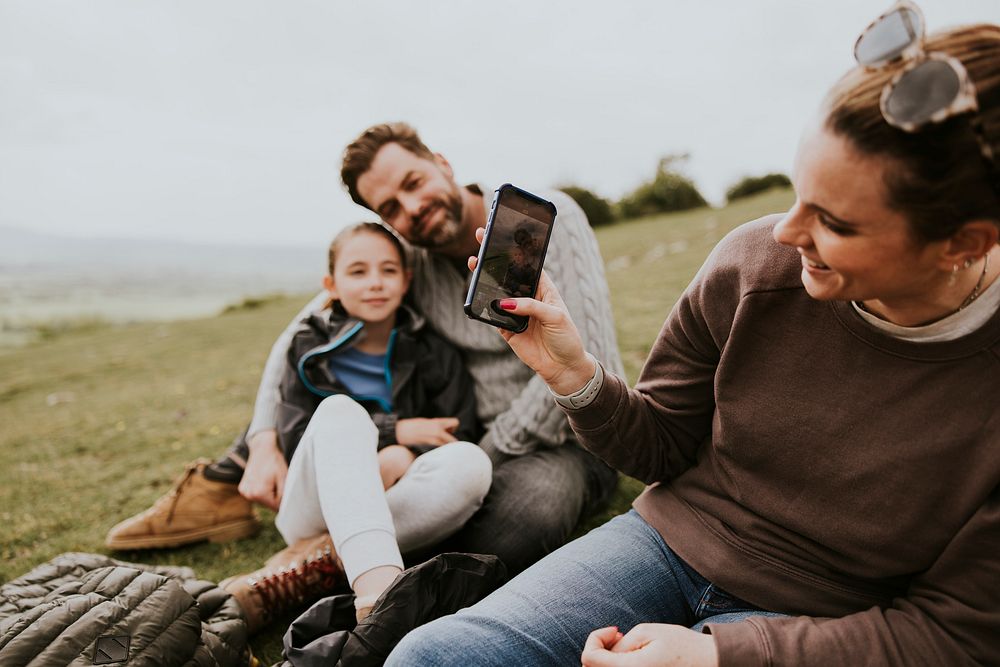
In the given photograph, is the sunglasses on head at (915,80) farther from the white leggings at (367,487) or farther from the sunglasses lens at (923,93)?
the white leggings at (367,487)

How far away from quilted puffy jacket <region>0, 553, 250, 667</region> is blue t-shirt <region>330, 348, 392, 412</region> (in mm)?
1026

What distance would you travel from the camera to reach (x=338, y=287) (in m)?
3.14

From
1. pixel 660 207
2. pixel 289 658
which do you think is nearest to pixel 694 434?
pixel 289 658

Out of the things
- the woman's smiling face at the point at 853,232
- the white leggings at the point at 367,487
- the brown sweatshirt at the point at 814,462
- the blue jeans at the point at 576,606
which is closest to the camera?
the woman's smiling face at the point at 853,232

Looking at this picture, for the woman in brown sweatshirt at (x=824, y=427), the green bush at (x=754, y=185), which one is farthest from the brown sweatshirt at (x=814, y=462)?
the green bush at (x=754, y=185)

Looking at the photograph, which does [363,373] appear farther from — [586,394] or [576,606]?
[576,606]

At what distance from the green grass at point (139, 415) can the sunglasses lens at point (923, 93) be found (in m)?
2.27

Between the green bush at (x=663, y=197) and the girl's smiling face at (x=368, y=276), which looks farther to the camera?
the green bush at (x=663, y=197)

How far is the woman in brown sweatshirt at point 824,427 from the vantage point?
1.18 meters

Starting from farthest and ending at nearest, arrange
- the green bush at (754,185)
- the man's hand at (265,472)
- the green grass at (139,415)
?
the green bush at (754,185)
the green grass at (139,415)
the man's hand at (265,472)

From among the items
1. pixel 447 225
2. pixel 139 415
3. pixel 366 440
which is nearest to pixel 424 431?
pixel 366 440

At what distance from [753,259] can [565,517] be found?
146 centimetres

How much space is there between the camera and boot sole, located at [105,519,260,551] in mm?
3250

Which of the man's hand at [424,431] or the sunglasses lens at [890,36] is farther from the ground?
the sunglasses lens at [890,36]
